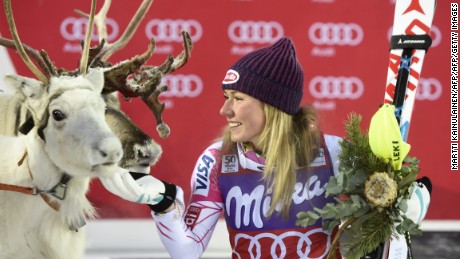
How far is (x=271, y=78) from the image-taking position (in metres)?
2.12

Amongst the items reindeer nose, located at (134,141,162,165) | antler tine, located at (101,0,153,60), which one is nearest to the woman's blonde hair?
reindeer nose, located at (134,141,162,165)

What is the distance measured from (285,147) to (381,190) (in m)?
0.32

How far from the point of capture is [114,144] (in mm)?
1888

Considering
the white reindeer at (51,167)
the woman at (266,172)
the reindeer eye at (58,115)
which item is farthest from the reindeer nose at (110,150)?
the woman at (266,172)

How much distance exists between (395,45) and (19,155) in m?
1.18

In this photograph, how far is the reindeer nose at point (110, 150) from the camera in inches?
74.0

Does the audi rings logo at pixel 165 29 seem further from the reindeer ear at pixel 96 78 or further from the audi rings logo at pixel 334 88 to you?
the reindeer ear at pixel 96 78

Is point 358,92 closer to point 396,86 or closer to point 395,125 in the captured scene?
point 396,86

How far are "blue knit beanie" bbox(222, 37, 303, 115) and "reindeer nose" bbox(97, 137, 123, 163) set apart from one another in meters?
0.41

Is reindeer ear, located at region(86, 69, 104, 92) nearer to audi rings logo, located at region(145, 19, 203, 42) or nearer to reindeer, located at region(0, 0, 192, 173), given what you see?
reindeer, located at region(0, 0, 192, 173)

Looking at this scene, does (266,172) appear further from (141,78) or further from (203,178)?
(141,78)

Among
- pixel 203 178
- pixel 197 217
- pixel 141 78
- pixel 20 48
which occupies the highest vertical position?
pixel 20 48

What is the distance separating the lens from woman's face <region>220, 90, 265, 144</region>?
2123 mm

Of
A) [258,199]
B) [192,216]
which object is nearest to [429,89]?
[258,199]
